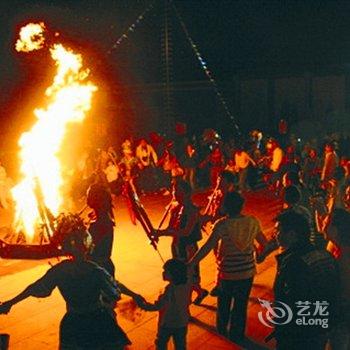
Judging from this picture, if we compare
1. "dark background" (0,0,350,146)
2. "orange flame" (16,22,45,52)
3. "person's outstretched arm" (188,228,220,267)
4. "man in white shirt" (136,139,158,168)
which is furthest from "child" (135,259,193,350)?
"dark background" (0,0,350,146)

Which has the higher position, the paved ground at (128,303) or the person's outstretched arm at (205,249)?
the person's outstretched arm at (205,249)

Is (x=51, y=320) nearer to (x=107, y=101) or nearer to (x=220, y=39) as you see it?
(x=107, y=101)

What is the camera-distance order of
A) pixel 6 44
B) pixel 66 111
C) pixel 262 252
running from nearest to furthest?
pixel 262 252
pixel 66 111
pixel 6 44

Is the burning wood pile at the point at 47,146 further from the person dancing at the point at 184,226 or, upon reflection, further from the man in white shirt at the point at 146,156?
the man in white shirt at the point at 146,156

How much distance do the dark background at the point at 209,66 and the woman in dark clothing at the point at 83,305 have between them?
732 inches

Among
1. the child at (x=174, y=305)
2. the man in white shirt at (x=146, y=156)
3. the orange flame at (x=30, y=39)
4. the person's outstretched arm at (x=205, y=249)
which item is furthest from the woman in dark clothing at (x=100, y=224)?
the man in white shirt at (x=146, y=156)

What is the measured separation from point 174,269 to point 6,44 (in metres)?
21.1

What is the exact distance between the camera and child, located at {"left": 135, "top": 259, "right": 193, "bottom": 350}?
4.94 metres

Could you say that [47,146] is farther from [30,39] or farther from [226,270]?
[226,270]

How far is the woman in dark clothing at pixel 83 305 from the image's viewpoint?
412 centimetres

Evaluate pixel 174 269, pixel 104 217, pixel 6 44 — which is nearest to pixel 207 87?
pixel 6 44

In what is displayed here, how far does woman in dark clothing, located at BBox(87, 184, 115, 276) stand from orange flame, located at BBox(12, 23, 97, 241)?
11.6 ft

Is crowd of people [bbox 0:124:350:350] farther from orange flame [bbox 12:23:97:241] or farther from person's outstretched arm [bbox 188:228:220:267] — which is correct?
orange flame [bbox 12:23:97:241]

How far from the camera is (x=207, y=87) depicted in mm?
26016
